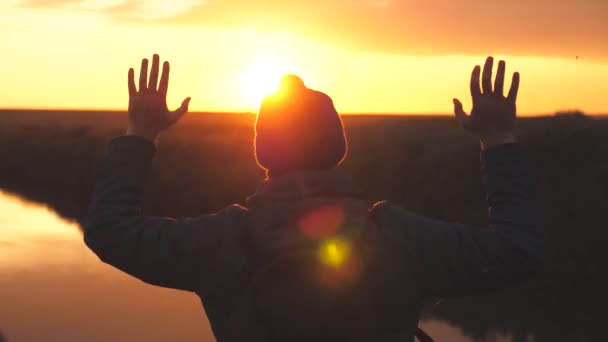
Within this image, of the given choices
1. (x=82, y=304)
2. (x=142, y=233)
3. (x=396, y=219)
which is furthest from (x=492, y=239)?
(x=82, y=304)

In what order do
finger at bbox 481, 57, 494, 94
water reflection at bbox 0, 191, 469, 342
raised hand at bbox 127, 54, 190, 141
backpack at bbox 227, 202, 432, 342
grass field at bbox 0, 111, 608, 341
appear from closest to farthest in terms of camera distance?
backpack at bbox 227, 202, 432, 342
finger at bbox 481, 57, 494, 94
raised hand at bbox 127, 54, 190, 141
water reflection at bbox 0, 191, 469, 342
grass field at bbox 0, 111, 608, 341

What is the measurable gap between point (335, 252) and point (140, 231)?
44 centimetres

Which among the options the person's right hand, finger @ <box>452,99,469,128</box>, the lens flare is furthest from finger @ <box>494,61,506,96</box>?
the lens flare

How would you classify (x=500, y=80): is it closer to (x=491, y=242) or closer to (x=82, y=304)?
(x=491, y=242)

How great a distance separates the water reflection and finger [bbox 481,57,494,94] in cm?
764

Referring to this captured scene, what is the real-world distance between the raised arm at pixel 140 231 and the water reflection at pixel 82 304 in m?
7.47

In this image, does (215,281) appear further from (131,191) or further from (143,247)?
(131,191)

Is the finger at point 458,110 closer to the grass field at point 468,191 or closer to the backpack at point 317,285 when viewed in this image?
the backpack at point 317,285

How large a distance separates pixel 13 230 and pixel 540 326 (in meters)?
12.2

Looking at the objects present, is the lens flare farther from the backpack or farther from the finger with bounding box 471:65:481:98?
the finger with bounding box 471:65:481:98

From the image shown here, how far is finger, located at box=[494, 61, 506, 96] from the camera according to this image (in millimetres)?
1849

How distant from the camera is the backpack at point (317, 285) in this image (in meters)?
1.71

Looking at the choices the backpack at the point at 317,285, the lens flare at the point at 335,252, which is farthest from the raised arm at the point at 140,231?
the lens flare at the point at 335,252

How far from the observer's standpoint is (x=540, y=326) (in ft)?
32.1
